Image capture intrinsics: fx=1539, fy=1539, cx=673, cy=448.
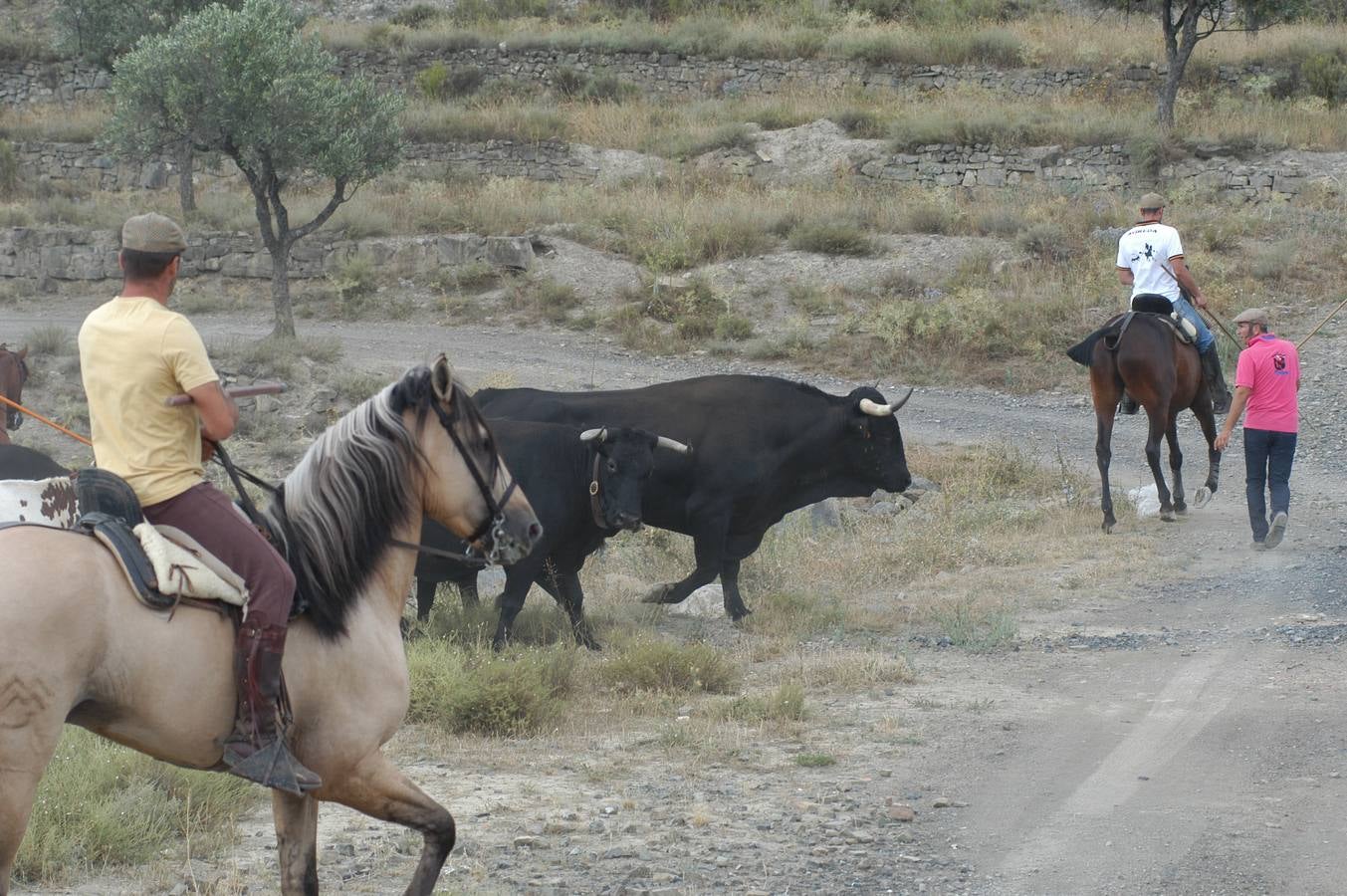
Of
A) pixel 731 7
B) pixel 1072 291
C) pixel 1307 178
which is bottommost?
pixel 1072 291

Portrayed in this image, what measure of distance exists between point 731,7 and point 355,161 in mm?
23780

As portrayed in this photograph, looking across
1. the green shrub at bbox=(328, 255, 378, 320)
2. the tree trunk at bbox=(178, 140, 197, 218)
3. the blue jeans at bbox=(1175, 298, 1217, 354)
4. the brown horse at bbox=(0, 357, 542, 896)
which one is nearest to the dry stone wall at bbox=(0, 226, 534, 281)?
the green shrub at bbox=(328, 255, 378, 320)

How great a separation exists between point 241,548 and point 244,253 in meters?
26.3

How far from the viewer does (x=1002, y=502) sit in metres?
15.7

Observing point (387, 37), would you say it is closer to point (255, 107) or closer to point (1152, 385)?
point (255, 107)

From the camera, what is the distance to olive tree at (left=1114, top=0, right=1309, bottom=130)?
111 ft

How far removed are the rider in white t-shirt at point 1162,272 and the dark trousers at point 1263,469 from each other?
1770 mm

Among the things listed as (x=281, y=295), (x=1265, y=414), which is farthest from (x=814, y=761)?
(x=281, y=295)

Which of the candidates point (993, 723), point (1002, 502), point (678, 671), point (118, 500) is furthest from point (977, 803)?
A: point (1002, 502)

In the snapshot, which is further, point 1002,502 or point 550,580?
point 1002,502

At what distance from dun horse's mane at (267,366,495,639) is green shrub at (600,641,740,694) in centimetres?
Result: 411

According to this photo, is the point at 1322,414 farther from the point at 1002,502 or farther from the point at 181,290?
the point at 181,290

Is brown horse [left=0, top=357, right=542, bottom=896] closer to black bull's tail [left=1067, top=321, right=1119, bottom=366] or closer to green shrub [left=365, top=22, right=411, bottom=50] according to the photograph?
black bull's tail [left=1067, top=321, right=1119, bottom=366]

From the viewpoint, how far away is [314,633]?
5184mm
